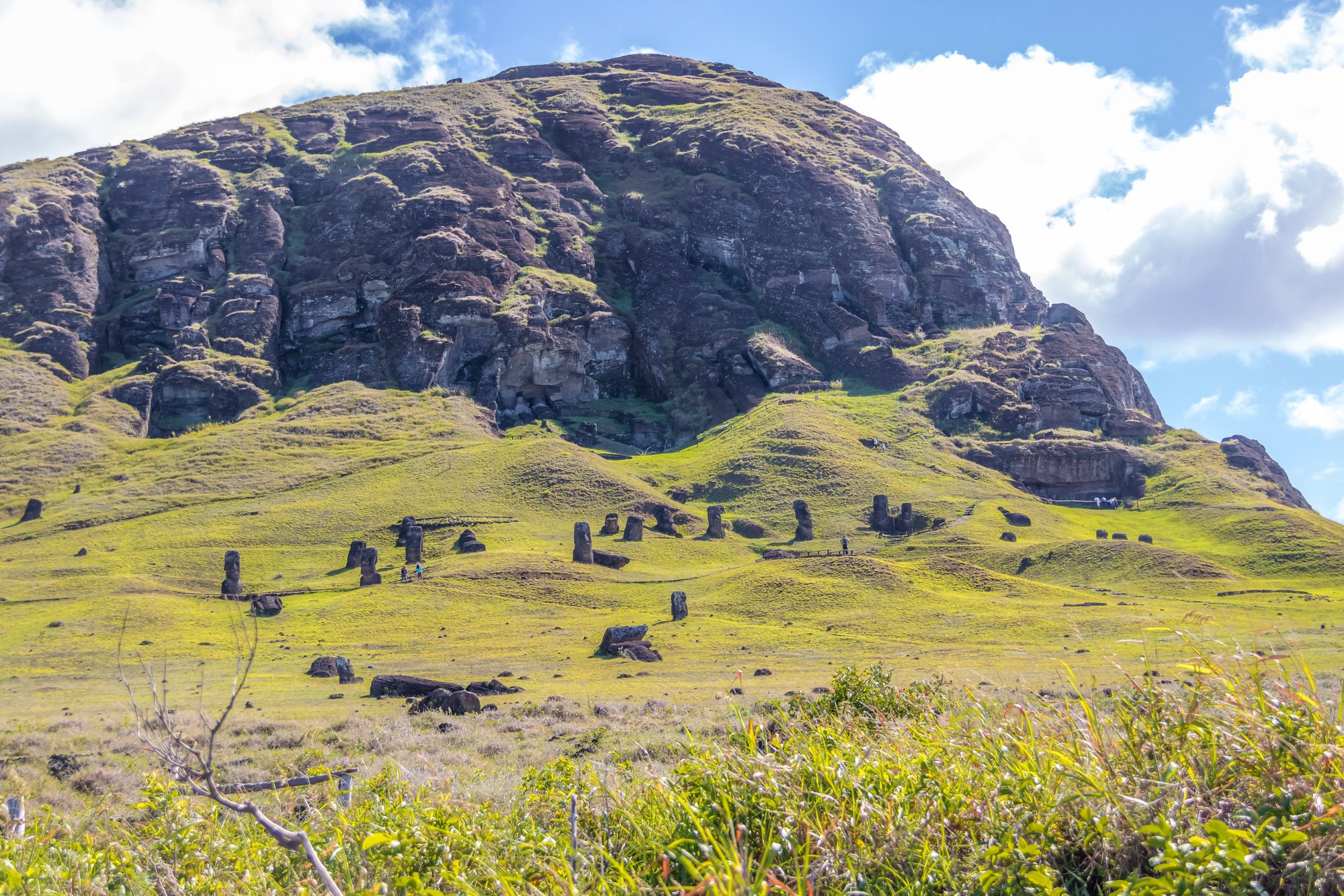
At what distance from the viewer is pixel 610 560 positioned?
80.8 meters

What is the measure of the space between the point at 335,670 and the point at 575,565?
115 ft

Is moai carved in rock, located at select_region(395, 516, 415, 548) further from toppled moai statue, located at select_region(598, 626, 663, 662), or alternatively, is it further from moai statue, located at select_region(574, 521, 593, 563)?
toppled moai statue, located at select_region(598, 626, 663, 662)

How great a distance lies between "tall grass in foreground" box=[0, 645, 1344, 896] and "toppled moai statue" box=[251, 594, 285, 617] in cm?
6159

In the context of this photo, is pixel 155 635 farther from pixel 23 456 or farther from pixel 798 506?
pixel 23 456

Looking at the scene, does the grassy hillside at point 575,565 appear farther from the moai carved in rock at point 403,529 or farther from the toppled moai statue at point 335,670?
the moai carved in rock at point 403,529

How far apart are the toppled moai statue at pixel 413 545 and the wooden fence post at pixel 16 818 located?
71590 millimetres

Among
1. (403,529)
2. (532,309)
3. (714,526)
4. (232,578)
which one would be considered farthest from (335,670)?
(532,309)

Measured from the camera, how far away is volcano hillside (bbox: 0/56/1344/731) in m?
53.5

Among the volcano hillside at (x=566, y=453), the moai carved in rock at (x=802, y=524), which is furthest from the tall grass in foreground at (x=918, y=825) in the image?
the moai carved in rock at (x=802, y=524)

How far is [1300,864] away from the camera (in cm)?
423

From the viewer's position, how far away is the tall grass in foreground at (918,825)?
4.80 meters

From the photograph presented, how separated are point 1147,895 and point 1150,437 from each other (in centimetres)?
16000

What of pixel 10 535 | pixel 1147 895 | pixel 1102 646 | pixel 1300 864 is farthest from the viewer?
pixel 10 535

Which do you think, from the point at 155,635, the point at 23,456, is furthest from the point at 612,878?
the point at 23,456
